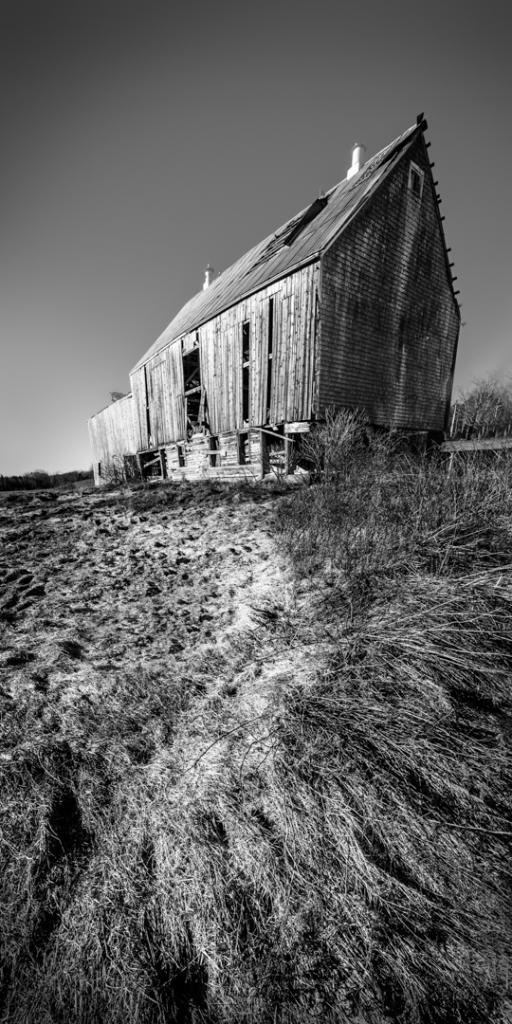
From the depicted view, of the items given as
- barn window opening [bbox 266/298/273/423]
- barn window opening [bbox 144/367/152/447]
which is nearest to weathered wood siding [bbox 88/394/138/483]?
barn window opening [bbox 144/367/152/447]

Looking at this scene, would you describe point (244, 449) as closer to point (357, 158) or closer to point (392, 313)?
point (392, 313)

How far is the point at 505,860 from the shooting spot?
1.81 meters

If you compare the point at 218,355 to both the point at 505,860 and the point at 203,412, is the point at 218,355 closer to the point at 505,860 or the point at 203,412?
the point at 203,412

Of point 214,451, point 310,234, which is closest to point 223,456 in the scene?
point 214,451

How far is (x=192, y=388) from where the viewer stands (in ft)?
50.0

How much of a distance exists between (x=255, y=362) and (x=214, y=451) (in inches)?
146

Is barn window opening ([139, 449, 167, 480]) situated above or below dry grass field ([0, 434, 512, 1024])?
above

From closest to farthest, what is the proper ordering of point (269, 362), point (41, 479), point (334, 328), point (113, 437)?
1. point (334, 328)
2. point (269, 362)
3. point (113, 437)
4. point (41, 479)

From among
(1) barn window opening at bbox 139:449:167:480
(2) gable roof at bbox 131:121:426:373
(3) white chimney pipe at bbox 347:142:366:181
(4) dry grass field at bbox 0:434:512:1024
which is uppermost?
(3) white chimney pipe at bbox 347:142:366:181

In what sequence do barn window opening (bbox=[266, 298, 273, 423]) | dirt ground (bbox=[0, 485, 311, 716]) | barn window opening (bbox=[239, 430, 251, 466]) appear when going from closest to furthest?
dirt ground (bbox=[0, 485, 311, 716]) → barn window opening (bbox=[266, 298, 273, 423]) → barn window opening (bbox=[239, 430, 251, 466])

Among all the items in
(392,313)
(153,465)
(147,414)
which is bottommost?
(153,465)

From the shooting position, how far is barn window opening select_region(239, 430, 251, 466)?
12438mm

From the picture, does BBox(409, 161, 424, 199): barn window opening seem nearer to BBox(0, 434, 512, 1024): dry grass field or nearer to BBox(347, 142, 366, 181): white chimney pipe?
BBox(347, 142, 366, 181): white chimney pipe

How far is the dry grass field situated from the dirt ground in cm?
4
